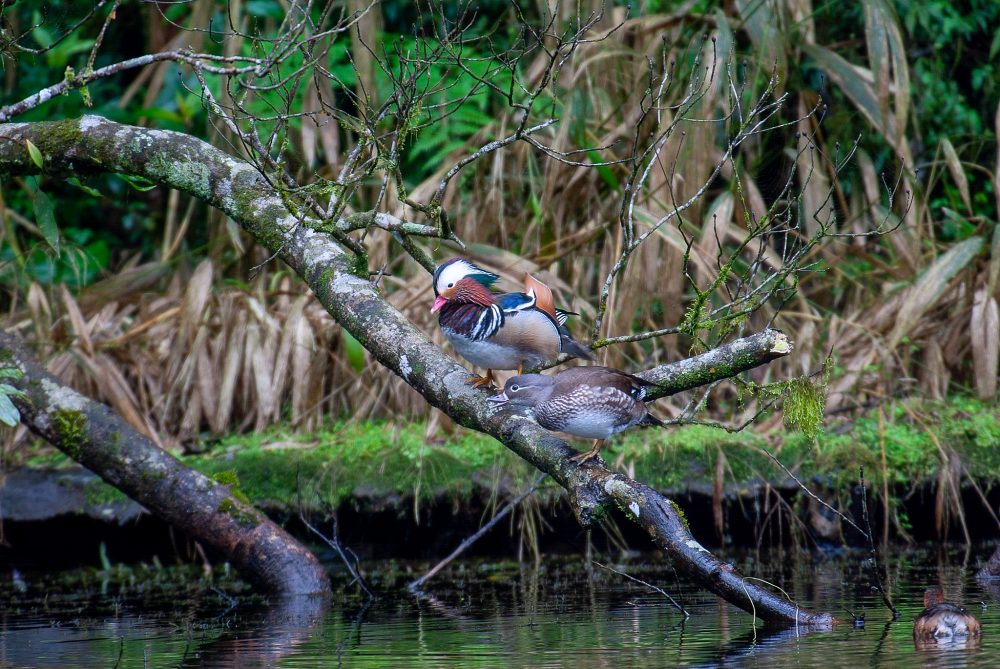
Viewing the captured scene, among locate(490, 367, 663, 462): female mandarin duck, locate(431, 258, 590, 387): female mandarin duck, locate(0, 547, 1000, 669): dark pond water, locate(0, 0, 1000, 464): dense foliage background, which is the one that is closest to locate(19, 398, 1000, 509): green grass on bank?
locate(0, 0, 1000, 464): dense foliage background

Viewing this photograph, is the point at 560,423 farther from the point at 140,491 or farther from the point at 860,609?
the point at 140,491

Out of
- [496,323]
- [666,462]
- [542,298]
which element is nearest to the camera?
[496,323]

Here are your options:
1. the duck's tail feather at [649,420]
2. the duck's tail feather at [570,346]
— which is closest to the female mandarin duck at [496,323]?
the duck's tail feather at [570,346]

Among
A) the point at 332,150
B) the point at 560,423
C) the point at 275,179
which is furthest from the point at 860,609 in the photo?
the point at 332,150

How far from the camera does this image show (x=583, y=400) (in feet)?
14.4

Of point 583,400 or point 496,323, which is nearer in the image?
point 583,400

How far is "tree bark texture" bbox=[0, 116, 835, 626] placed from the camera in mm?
3822

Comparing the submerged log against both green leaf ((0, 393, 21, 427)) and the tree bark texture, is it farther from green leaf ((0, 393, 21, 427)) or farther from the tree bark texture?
green leaf ((0, 393, 21, 427))

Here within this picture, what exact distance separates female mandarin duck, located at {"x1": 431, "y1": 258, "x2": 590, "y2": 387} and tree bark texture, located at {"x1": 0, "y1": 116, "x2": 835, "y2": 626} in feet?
→ 0.44

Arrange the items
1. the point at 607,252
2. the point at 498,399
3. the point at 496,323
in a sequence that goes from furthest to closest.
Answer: the point at 607,252
the point at 496,323
the point at 498,399

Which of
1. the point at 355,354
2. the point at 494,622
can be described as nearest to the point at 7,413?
the point at 494,622

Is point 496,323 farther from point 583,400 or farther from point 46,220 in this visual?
point 46,220

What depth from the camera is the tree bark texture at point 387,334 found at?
382cm

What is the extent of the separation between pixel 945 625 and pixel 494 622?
1.71 metres
